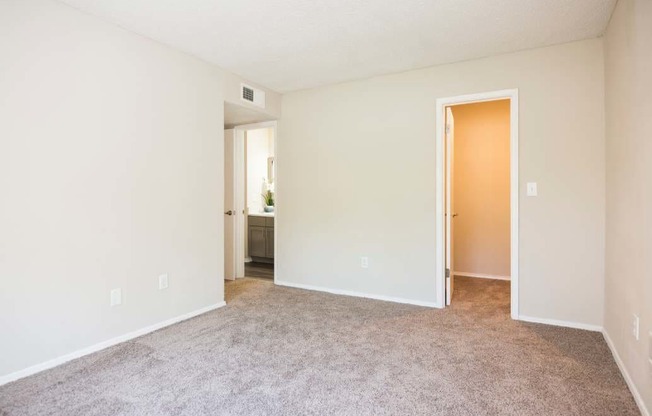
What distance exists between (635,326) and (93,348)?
3.42m

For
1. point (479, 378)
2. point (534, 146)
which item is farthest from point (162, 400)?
point (534, 146)

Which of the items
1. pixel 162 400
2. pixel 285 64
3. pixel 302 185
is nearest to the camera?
pixel 162 400

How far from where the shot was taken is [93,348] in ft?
8.49

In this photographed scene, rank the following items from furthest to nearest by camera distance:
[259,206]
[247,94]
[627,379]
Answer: [259,206]
[247,94]
[627,379]

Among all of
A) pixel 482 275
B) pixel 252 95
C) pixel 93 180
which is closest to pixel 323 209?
pixel 252 95

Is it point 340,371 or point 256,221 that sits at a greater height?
point 256,221

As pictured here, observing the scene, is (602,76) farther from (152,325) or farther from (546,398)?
(152,325)

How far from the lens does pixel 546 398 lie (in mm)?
1974

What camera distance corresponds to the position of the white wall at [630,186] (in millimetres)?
1836

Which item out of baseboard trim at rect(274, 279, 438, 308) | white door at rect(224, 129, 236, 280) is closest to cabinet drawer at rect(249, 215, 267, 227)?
white door at rect(224, 129, 236, 280)

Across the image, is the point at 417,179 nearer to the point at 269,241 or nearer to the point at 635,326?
the point at 635,326

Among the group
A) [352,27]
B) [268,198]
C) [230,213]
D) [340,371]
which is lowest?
[340,371]

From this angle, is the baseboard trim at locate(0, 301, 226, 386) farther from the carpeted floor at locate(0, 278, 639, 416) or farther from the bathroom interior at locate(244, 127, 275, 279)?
the bathroom interior at locate(244, 127, 275, 279)

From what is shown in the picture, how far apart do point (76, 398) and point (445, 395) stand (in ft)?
6.62
